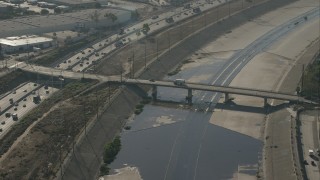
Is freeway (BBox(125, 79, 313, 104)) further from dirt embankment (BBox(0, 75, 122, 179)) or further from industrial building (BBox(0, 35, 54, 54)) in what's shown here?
industrial building (BBox(0, 35, 54, 54))

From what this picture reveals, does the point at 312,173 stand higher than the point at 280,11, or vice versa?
the point at 280,11

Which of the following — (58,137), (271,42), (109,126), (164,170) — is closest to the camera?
(164,170)

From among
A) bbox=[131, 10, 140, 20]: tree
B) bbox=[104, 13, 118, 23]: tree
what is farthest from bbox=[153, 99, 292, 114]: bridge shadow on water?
bbox=[131, 10, 140, 20]: tree

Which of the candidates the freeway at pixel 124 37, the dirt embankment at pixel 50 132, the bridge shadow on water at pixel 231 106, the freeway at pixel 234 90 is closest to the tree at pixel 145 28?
the freeway at pixel 124 37

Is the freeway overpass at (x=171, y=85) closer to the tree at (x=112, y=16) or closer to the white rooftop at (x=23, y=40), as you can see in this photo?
the white rooftop at (x=23, y=40)

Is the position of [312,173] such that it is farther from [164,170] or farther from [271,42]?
[271,42]

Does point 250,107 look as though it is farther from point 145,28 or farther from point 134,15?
point 134,15

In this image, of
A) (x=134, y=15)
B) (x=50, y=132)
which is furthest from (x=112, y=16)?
(x=50, y=132)

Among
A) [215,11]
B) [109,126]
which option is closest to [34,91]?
[109,126]
